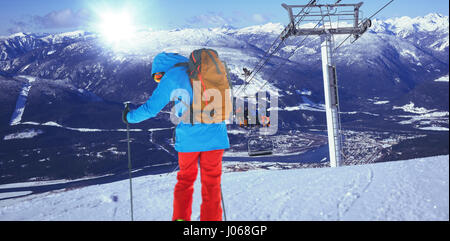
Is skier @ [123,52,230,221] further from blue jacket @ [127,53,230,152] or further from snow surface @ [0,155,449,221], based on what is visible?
snow surface @ [0,155,449,221]

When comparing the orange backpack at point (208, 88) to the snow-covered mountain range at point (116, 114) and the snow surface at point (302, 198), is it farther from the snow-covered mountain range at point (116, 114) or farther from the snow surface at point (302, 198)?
the snow-covered mountain range at point (116, 114)

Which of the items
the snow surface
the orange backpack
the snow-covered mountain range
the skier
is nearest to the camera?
the snow surface

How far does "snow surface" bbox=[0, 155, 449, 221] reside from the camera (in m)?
2.06

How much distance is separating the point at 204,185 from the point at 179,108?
0.73 meters

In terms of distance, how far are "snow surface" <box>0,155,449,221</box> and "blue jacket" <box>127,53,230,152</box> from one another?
99 cm

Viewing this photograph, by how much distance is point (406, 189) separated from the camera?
2260mm

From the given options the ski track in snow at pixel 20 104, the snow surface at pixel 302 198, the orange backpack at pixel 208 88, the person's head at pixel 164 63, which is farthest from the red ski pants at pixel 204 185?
the ski track in snow at pixel 20 104

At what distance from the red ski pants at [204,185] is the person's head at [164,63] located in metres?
0.75

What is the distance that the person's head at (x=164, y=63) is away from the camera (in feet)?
8.43

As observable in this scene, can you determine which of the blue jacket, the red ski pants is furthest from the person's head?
the red ski pants

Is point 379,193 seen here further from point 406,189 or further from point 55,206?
point 55,206

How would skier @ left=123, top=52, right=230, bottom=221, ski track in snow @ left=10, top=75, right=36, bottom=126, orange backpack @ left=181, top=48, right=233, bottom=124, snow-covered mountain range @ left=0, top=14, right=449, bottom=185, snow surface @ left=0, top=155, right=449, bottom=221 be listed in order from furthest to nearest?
1. ski track in snow @ left=10, top=75, right=36, bottom=126
2. snow-covered mountain range @ left=0, top=14, right=449, bottom=185
3. skier @ left=123, top=52, right=230, bottom=221
4. orange backpack @ left=181, top=48, right=233, bottom=124
5. snow surface @ left=0, top=155, right=449, bottom=221

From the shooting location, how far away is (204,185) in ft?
8.63
